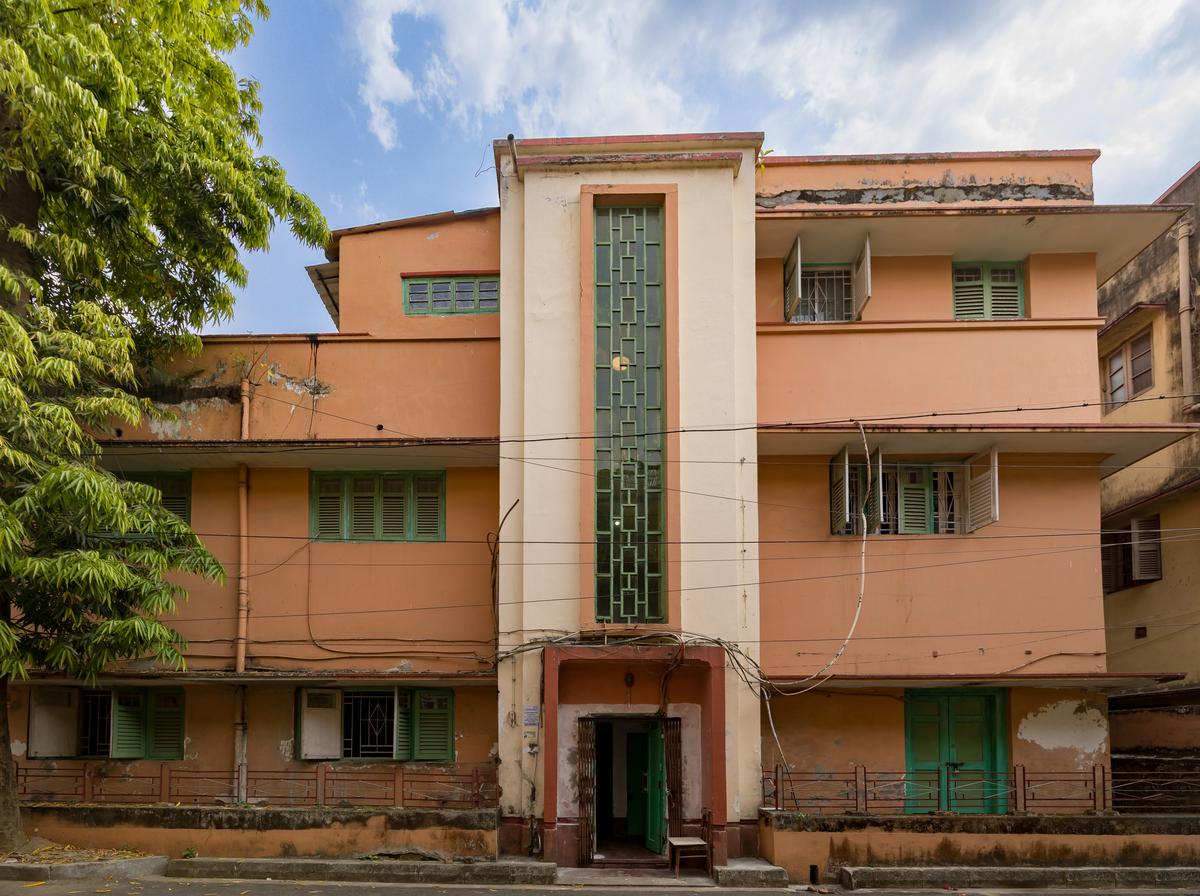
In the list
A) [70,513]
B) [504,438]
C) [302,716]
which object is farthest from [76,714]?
[504,438]

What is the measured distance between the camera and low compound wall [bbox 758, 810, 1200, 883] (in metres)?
12.5

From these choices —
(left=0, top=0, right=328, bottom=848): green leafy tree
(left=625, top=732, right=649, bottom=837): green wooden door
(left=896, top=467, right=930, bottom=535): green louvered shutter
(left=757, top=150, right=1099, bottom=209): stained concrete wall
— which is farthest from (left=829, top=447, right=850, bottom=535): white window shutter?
(left=0, top=0, right=328, bottom=848): green leafy tree

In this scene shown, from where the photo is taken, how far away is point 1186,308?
1684 cm

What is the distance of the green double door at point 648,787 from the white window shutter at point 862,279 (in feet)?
22.5

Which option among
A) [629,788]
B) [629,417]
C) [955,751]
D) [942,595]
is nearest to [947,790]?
[955,751]

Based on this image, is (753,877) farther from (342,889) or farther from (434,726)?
(434,726)

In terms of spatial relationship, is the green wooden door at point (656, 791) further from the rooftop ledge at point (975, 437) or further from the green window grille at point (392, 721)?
the rooftop ledge at point (975, 437)

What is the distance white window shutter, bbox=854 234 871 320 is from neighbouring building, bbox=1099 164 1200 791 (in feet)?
16.4

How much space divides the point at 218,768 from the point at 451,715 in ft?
11.6

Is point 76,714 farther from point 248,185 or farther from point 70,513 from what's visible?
point 248,185

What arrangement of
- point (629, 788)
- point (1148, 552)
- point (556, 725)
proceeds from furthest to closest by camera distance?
point (1148, 552), point (629, 788), point (556, 725)

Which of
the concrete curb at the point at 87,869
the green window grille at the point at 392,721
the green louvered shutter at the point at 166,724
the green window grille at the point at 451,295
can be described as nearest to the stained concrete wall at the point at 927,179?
the green window grille at the point at 451,295

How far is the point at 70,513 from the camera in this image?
39.3 feet

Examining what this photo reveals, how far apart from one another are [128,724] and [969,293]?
47.1 feet
